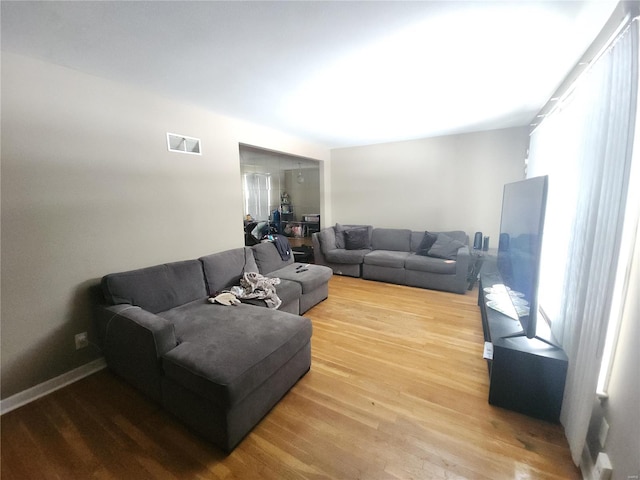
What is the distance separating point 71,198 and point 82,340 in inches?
44.9

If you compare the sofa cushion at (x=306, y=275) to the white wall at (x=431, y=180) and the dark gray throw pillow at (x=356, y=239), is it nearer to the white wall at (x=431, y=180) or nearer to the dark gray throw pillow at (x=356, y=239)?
the dark gray throw pillow at (x=356, y=239)

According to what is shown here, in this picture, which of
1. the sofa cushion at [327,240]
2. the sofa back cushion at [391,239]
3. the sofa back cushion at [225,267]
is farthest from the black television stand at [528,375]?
the sofa cushion at [327,240]

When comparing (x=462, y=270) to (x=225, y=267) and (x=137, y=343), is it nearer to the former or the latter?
(x=225, y=267)

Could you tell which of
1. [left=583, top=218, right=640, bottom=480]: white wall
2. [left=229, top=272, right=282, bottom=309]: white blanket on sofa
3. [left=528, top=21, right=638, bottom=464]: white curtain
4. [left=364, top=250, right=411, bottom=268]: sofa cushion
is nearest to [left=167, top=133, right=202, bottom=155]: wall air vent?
[left=229, top=272, right=282, bottom=309]: white blanket on sofa

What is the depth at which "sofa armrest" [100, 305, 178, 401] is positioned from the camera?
1.55 meters

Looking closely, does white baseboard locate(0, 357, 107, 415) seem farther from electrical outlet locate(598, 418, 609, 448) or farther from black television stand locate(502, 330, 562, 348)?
electrical outlet locate(598, 418, 609, 448)

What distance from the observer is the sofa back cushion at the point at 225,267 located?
2572 mm

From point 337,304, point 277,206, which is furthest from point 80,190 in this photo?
point 277,206

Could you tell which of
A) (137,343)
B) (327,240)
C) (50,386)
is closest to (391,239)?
(327,240)

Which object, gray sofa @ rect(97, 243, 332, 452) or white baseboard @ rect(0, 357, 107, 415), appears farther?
white baseboard @ rect(0, 357, 107, 415)

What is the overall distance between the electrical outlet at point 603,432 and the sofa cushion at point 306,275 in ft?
7.60

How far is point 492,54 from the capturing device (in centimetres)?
179

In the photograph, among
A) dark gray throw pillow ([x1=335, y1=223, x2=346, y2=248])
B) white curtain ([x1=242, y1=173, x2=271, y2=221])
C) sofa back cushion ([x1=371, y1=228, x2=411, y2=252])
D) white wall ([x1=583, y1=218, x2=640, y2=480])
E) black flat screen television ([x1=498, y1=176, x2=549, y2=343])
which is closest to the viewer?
white wall ([x1=583, y1=218, x2=640, y2=480])

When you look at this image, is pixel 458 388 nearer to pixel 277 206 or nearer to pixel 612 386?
pixel 612 386
